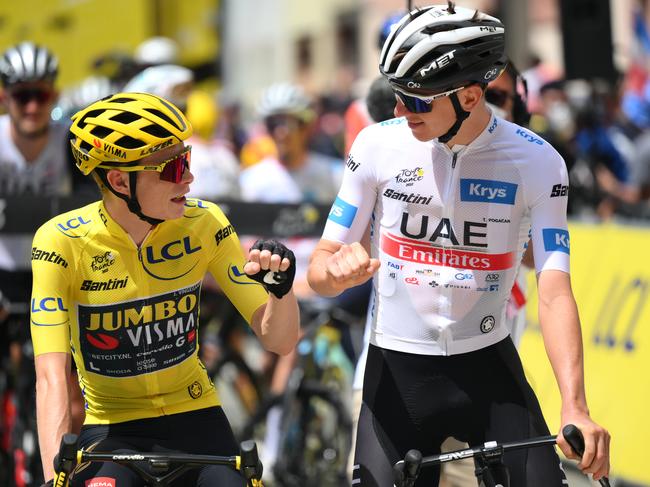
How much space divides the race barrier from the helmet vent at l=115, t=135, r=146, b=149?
4.00 meters

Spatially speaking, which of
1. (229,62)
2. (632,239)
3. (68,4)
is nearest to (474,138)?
(632,239)

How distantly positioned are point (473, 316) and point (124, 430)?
1298 mm

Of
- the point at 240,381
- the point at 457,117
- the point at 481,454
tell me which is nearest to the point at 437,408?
the point at 481,454

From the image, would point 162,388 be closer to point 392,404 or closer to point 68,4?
point 392,404

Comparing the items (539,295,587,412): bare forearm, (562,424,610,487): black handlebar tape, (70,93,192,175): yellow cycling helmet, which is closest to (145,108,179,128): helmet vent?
(70,93,192,175): yellow cycling helmet

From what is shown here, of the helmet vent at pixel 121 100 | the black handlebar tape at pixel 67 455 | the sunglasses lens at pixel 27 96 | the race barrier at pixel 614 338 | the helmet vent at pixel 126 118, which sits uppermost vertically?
the helmet vent at pixel 121 100

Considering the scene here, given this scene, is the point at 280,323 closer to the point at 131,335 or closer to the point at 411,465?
the point at 131,335

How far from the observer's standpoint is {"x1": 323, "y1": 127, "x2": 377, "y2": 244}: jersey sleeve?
4.67 meters

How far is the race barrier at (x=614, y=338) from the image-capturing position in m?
7.97

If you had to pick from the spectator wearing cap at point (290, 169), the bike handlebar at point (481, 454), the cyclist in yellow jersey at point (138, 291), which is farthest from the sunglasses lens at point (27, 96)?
the bike handlebar at point (481, 454)

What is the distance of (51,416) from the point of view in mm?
4324

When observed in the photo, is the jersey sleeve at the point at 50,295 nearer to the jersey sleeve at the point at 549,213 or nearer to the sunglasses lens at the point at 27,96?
the jersey sleeve at the point at 549,213

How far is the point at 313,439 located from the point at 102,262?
12.8 feet

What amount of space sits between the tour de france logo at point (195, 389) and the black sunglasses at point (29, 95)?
3.48 meters
